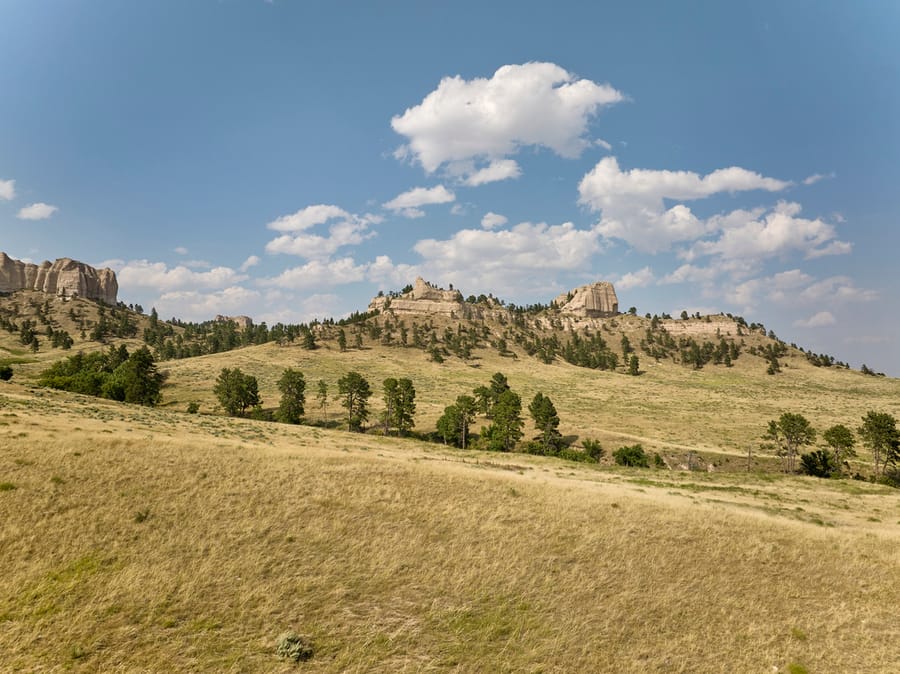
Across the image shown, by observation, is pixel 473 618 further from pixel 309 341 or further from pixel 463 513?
pixel 309 341

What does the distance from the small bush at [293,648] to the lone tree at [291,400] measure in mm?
70389

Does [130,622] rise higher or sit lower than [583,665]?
higher

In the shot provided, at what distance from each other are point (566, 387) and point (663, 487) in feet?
344

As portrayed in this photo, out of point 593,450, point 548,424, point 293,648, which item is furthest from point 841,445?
point 293,648

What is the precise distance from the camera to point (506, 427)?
74250 mm

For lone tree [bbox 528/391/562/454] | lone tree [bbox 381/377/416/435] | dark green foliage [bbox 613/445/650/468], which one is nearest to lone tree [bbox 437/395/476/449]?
lone tree [bbox 381/377/416/435]

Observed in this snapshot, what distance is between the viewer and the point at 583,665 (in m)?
13.9

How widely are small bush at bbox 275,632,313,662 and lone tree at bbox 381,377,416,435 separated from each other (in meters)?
64.7

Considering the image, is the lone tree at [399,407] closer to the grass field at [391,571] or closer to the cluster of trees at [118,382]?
the cluster of trees at [118,382]

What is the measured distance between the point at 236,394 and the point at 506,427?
51.4 metres

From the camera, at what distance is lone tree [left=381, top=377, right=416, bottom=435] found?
258 feet

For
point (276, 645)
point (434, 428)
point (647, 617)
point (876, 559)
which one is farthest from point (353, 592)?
point (434, 428)

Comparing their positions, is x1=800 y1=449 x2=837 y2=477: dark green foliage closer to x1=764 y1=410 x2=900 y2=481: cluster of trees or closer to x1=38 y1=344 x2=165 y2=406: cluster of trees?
x1=764 y1=410 x2=900 y2=481: cluster of trees

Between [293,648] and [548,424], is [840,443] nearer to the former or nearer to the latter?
[548,424]
